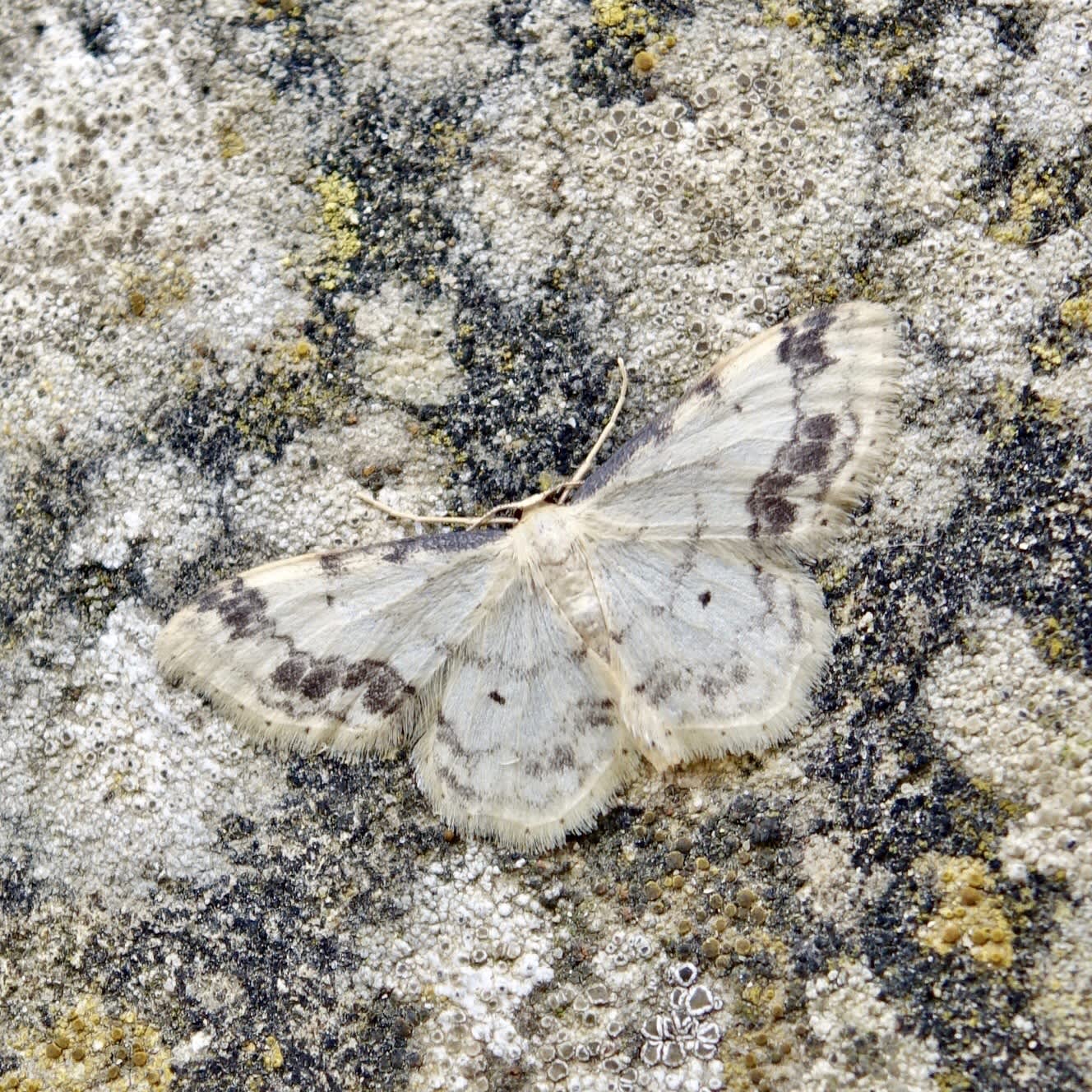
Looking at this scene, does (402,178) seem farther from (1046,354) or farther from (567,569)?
(1046,354)

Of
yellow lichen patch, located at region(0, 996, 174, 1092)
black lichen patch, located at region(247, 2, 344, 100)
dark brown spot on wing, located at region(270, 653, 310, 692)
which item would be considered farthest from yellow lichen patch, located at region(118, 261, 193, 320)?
yellow lichen patch, located at region(0, 996, 174, 1092)

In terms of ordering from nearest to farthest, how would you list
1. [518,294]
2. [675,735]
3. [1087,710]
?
[1087,710]
[675,735]
[518,294]

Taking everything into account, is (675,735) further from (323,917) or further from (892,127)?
(892,127)

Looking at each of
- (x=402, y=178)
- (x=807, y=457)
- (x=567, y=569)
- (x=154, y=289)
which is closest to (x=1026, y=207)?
(x=807, y=457)

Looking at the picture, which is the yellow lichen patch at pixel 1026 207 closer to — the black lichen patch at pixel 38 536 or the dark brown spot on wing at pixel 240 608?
the dark brown spot on wing at pixel 240 608

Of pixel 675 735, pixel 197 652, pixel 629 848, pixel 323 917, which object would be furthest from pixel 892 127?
pixel 323 917

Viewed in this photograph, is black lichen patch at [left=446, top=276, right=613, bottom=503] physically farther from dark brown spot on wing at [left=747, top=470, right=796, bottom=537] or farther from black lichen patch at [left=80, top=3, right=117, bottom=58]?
black lichen patch at [left=80, top=3, right=117, bottom=58]
